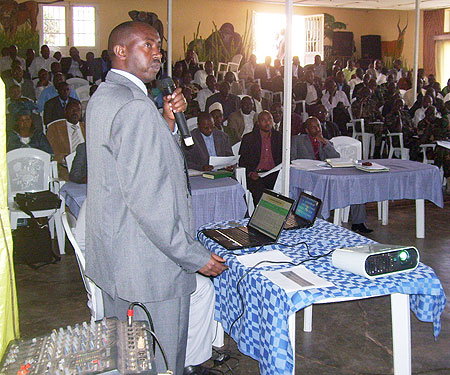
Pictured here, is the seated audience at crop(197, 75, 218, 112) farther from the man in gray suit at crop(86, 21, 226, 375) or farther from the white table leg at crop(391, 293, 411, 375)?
the man in gray suit at crop(86, 21, 226, 375)

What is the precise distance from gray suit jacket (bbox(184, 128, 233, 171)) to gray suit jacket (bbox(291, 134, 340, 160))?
0.60 m

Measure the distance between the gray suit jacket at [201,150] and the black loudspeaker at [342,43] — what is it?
11473 mm

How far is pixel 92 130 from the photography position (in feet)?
5.86

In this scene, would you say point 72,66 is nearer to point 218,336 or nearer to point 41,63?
point 41,63

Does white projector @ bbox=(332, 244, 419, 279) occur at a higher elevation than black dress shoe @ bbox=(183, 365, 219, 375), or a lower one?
higher

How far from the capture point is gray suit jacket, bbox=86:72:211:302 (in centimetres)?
169

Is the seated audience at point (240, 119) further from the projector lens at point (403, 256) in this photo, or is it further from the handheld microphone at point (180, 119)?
the projector lens at point (403, 256)

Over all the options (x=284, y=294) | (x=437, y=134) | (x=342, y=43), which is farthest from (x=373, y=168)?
(x=342, y=43)

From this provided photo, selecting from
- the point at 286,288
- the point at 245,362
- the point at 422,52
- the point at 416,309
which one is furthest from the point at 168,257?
the point at 422,52

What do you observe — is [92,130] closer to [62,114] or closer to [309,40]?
[62,114]

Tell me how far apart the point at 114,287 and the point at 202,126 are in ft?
11.9

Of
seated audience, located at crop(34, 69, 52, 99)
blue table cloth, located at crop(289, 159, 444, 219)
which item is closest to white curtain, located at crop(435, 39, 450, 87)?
seated audience, located at crop(34, 69, 52, 99)

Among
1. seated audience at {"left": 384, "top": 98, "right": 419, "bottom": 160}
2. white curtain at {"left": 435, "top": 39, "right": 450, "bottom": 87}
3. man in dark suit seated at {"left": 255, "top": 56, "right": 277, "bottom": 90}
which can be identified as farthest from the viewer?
white curtain at {"left": 435, "top": 39, "right": 450, "bottom": 87}

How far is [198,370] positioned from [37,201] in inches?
90.9
